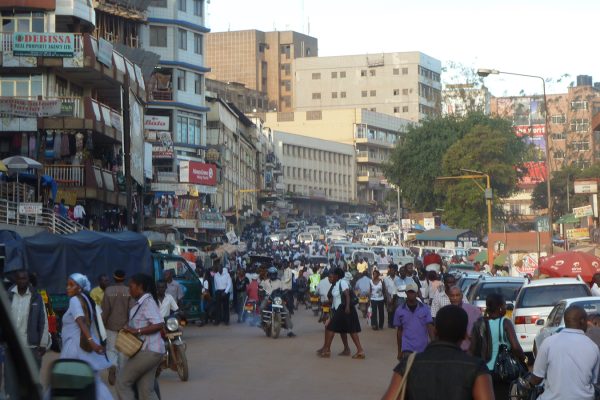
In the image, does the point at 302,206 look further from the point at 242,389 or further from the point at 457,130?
the point at 242,389

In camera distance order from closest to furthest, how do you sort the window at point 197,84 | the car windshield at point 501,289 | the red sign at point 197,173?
the car windshield at point 501,289
the red sign at point 197,173
the window at point 197,84

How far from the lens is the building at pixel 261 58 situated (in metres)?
171

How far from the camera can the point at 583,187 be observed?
A: 5734cm

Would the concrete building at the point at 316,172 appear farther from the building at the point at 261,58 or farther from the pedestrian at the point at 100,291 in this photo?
the pedestrian at the point at 100,291

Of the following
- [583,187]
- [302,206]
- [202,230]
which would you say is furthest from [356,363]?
[302,206]

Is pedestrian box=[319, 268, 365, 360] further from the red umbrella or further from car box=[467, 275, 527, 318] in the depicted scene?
the red umbrella

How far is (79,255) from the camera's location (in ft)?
84.9

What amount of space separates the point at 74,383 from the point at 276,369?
1606cm

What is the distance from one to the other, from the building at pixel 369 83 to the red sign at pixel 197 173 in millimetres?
87336

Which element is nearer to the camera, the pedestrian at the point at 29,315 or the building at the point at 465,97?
the pedestrian at the point at 29,315

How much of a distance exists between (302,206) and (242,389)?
434 ft

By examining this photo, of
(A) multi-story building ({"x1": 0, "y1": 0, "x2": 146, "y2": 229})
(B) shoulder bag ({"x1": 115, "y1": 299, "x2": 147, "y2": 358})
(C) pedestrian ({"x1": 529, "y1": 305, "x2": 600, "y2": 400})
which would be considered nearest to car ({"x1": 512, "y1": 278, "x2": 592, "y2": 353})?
(B) shoulder bag ({"x1": 115, "y1": 299, "x2": 147, "y2": 358})

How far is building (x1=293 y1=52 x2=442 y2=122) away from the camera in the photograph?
163 metres

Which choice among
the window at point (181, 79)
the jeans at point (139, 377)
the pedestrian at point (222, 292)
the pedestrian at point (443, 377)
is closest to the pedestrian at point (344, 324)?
the jeans at point (139, 377)
